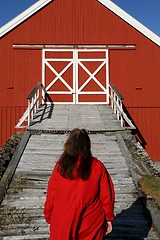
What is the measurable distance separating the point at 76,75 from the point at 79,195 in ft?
34.9

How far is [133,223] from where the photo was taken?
181 inches

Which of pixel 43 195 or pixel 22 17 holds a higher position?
pixel 22 17

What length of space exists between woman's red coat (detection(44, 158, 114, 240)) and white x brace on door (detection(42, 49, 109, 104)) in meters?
10.3

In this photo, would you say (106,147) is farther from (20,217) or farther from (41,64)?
(41,64)

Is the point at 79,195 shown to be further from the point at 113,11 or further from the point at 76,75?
the point at 113,11

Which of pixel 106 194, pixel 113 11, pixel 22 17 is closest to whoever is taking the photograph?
pixel 106 194

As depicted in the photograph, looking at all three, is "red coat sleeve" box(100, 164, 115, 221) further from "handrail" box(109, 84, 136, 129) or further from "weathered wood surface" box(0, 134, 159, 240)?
"handrail" box(109, 84, 136, 129)

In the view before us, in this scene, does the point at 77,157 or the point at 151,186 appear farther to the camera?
the point at 151,186

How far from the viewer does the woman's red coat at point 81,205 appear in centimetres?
273

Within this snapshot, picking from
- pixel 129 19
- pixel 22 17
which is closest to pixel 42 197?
pixel 22 17

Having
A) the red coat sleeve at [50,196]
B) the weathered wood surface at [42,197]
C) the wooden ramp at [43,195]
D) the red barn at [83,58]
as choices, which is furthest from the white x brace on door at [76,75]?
the red coat sleeve at [50,196]

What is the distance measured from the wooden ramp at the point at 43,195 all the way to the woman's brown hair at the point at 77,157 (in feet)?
6.04

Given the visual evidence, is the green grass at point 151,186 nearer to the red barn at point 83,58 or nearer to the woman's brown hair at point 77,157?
the woman's brown hair at point 77,157

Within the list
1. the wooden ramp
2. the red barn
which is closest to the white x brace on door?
the red barn
